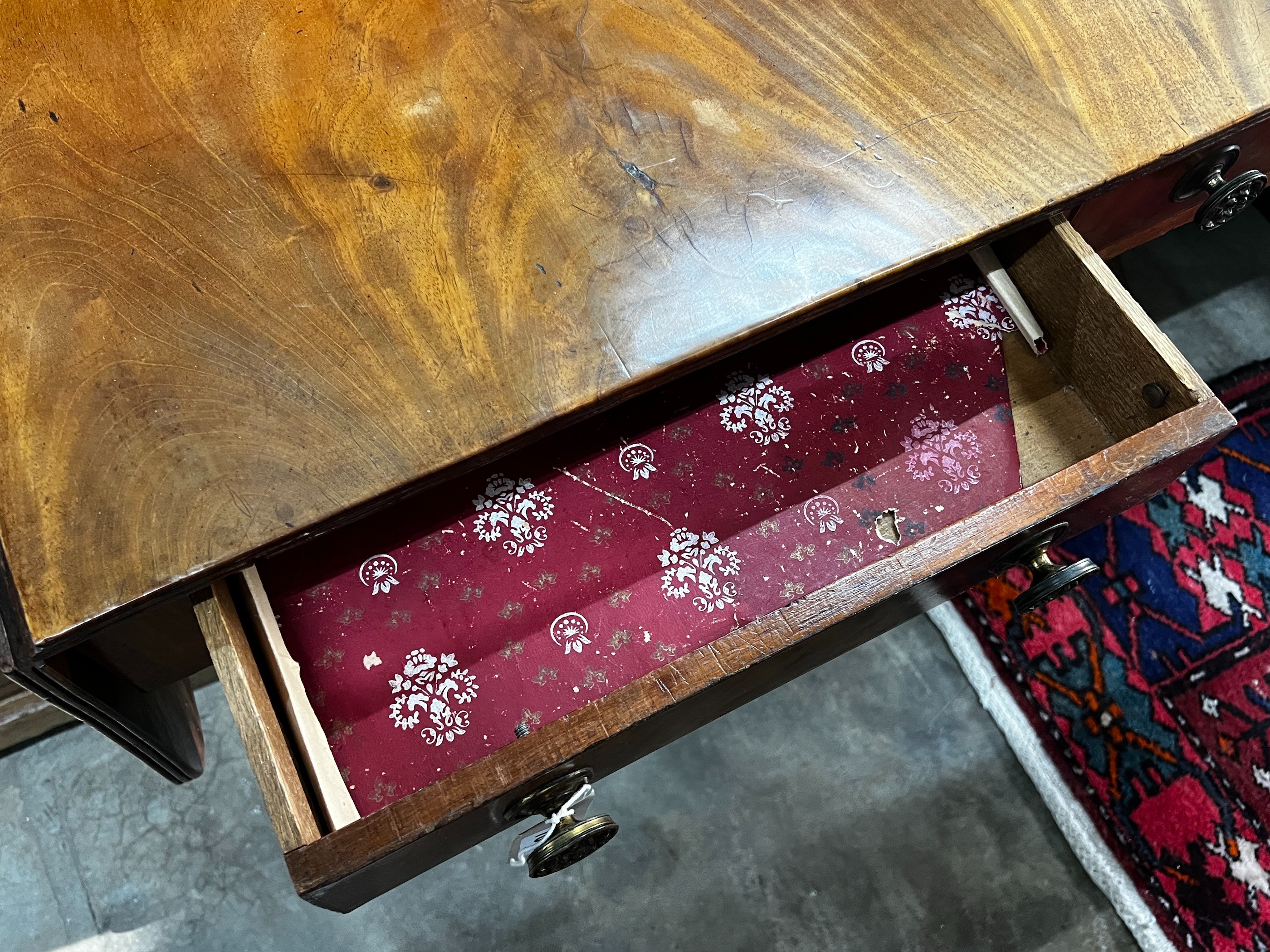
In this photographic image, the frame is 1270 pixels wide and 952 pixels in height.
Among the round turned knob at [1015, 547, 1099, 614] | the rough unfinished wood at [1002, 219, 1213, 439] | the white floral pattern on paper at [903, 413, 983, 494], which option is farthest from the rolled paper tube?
the round turned knob at [1015, 547, 1099, 614]

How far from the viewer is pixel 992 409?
0.78 metres

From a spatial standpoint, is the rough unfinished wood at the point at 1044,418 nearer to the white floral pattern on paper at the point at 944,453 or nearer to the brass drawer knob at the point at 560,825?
the white floral pattern on paper at the point at 944,453

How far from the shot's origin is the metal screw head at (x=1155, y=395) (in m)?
0.69

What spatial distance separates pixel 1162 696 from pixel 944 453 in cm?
62

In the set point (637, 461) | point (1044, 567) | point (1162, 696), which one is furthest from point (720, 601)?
point (1162, 696)

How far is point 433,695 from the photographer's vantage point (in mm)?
684

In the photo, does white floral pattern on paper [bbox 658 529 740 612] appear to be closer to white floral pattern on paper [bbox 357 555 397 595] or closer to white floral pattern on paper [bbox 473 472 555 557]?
white floral pattern on paper [bbox 473 472 555 557]

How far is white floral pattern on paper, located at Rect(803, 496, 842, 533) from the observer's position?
2.43 feet

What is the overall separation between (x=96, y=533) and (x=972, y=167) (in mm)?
642

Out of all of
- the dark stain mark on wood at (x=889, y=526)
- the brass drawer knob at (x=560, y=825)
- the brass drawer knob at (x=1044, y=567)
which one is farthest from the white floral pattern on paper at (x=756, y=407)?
the brass drawer knob at (x=560, y=825)

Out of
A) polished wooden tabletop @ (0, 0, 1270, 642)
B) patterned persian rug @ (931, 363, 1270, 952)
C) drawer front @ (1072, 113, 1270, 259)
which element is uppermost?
polished wooden tabletop @ (0, 0, 1270, 642)

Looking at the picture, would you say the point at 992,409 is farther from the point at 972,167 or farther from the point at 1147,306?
the point at 1147,306

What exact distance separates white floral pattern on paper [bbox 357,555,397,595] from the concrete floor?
1.64 ft

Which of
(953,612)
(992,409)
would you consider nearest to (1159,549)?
(953,612)
